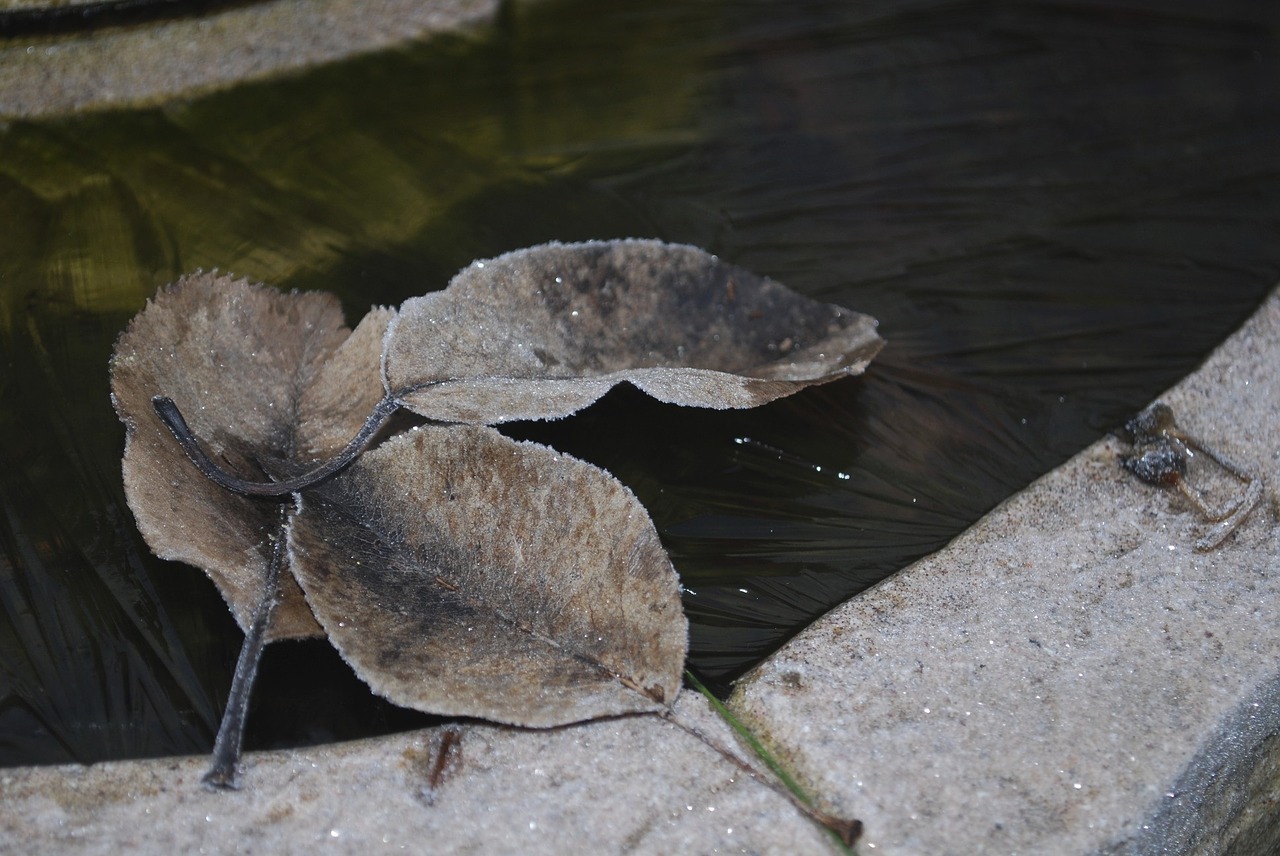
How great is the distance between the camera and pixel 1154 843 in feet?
3.40

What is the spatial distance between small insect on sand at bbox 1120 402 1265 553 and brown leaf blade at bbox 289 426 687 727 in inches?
26.4

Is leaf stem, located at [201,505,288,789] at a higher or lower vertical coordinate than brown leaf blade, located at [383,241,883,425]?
lower

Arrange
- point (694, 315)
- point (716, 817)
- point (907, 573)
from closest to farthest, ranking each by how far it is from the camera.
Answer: point (716, 817) < point (907, 573) < point (694, 315)

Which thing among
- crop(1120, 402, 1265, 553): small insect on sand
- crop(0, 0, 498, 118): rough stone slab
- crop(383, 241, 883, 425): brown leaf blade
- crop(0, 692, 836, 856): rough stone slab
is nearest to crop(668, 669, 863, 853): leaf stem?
crop(0, 692, 836, 856): rough stone slab

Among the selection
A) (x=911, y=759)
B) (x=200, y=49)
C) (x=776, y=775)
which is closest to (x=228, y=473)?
(x=776, y=775)

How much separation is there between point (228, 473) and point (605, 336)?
0.48m

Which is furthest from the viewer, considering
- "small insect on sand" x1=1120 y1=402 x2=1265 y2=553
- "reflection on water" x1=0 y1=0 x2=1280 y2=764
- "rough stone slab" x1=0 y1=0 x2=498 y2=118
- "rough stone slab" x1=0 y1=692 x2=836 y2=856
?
"rough stone slab" x1=0 y1=0 x2=498 y2=118

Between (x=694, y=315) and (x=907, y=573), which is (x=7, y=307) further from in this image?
(x=907, y=573)

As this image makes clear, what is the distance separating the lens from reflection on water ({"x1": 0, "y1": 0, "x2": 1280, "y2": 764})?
1.24 m

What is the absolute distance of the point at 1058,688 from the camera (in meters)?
1.15

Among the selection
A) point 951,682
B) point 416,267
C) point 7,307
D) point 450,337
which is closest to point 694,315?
point 450,337

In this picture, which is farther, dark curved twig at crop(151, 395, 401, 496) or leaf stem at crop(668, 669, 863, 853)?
dark curved twig at crop(151, 395, 401, 496)

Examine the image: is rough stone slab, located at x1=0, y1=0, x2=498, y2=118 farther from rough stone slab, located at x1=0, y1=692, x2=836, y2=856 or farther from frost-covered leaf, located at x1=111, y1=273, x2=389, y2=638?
rough stone slab, located at x1=0, y1=692, x2=836, y2=856

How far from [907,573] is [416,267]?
0.85 meters
